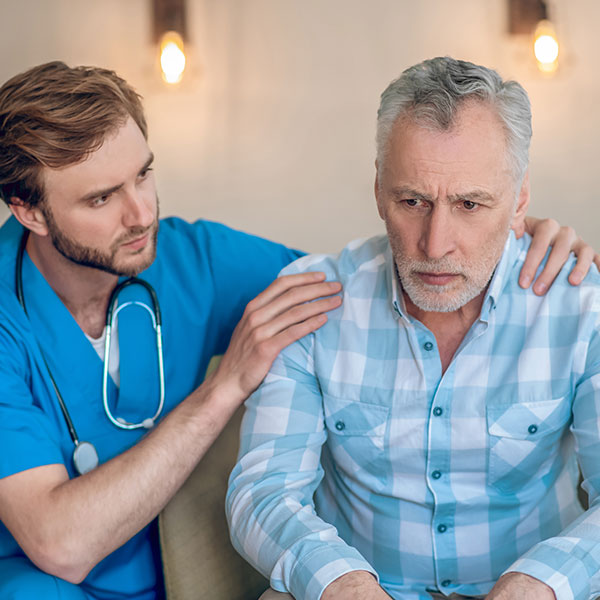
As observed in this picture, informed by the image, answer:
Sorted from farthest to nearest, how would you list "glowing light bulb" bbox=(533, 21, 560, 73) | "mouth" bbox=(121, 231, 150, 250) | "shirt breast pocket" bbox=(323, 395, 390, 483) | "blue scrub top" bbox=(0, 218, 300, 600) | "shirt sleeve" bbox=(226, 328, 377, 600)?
"glowing light bulb" bbox=(533, 21, 560, 73), "mouth" bbox=(121, 231, 150, 250), "blue scrub top" bbox=(0, 218, 300, 600), "shirt breast pocket" bbox=(323, 395, 390, 483), "shirt sleeve" bbox=(226, 328, 377, 600)

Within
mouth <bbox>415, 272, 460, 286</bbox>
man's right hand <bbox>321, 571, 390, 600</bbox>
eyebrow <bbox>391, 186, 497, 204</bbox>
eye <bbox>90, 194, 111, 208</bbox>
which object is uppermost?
eyebrow <bbox>391, 186, 497, 204</bbox>

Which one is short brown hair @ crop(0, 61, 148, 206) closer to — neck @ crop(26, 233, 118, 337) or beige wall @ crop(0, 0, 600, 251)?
neck @ crop(26, 233, 118, 337)

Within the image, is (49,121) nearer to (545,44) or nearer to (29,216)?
(29,216)

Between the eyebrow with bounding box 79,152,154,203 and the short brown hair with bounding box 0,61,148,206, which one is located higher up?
the short brown hair with bounding box 0,61,148,206

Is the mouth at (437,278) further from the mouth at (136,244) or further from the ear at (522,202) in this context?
the mouth at (136,244)

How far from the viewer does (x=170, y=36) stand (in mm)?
2568

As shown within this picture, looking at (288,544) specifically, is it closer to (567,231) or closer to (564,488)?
(564,488)

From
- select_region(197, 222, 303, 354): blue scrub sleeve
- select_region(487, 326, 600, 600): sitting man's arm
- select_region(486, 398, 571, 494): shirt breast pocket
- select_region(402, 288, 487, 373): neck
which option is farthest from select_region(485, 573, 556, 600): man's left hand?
select_region(197, 222, 303, 354): blue scrub sleeve

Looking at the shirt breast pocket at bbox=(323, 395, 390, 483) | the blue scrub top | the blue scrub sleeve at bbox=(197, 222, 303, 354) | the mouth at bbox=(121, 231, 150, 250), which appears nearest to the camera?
the shirt breast pocket at bbox=(323, 395, 390, 483)

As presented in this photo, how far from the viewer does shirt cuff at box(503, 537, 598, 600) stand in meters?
1.15

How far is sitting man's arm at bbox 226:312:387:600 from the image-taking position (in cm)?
123

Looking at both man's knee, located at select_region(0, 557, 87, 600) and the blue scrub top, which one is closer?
man's knee, located at select_region(0, 557, 87, 600)

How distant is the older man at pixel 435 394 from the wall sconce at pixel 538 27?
1.22m

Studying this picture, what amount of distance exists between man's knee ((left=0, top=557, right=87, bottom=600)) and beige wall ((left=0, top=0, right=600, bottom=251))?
59.5 inches
